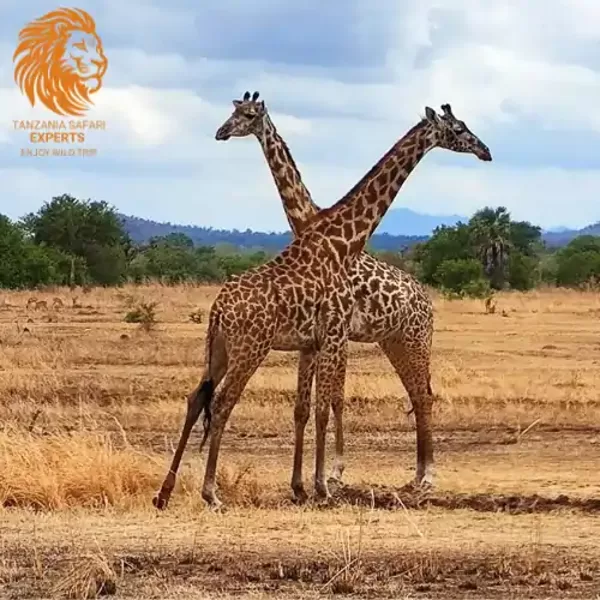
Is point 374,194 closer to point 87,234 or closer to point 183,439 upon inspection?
point 183,439

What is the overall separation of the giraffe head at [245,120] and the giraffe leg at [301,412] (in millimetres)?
2026

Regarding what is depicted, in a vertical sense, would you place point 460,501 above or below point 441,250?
below

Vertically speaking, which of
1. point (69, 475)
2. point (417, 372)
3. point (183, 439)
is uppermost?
point (417, 372)

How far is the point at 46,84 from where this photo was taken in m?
23.4

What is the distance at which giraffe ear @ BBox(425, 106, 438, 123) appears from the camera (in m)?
11.8

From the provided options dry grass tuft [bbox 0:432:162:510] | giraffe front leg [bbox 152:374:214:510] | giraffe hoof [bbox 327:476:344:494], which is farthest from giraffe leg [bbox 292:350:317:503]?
dry grass tuft [bbox 0:432:162:510]

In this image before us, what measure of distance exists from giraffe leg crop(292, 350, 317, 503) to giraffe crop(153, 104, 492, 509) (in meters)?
0.06

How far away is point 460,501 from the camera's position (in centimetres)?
1051

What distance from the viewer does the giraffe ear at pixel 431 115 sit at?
11.8 meters

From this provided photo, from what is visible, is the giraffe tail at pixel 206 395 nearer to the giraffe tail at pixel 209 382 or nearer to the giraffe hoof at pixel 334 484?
the giraffe tail at pixel 209 382

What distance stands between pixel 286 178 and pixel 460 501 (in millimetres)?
3162

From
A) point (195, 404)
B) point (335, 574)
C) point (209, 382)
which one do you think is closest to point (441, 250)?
point (209, 382)

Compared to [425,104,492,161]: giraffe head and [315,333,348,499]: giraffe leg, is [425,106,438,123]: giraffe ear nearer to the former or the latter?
[425,104,492,161]: giraffe head

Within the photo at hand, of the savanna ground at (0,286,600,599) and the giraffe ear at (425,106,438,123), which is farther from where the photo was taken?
the giraffe ear at (425,106,438,123)
